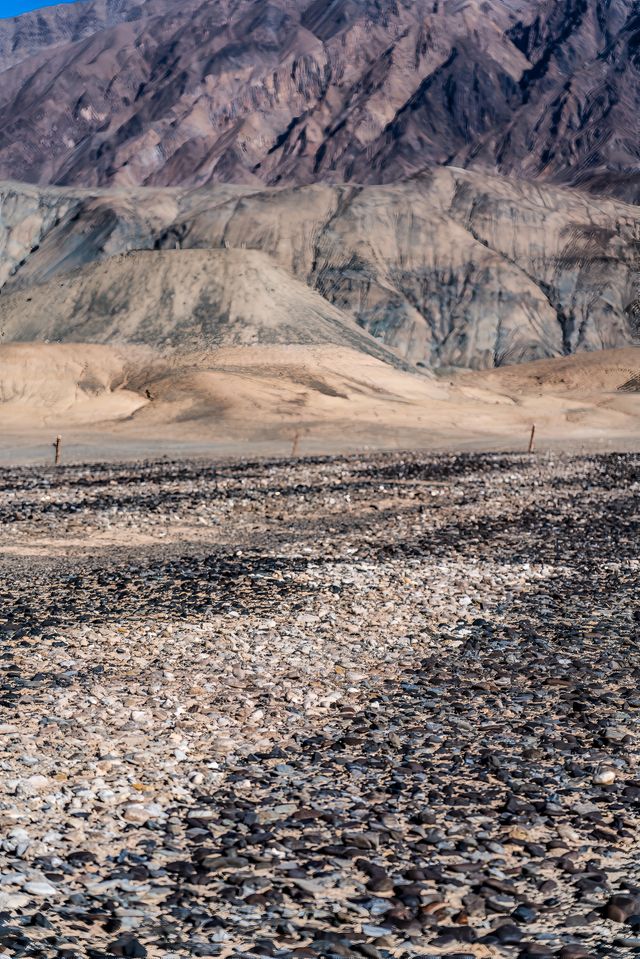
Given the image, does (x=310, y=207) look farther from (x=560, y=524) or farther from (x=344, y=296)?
(x=560, y=524)

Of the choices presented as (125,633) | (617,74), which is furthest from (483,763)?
(617,74)

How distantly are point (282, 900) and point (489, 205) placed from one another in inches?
4670

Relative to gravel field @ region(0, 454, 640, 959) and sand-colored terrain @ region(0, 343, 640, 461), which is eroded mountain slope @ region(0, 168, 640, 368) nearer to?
sand-colored terrain @ region(0, 343, 640, 461)

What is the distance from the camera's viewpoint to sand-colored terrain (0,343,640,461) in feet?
163

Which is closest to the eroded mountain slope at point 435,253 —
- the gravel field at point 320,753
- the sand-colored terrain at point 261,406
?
the sand-colored terrain at point 261,406

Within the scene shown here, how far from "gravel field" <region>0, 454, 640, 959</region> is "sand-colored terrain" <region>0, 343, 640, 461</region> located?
27855 mm

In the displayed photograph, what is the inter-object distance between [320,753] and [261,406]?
49168 millimetres

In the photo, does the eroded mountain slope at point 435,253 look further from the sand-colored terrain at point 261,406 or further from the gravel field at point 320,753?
the gravel field at point 320,753

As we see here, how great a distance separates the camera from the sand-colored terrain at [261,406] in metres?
49.8

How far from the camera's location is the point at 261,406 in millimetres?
57094

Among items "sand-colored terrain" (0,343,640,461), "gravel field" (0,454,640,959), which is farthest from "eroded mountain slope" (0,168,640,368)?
"gravel field" (0,454,640,959)

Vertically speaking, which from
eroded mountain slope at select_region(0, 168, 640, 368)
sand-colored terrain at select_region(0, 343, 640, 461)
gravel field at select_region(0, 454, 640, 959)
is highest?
eroded mountain slope at select_region(0, 168, 640, 368)

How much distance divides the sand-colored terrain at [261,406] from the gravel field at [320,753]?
91.4 ft

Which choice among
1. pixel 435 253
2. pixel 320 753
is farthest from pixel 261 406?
pixel 435 253
